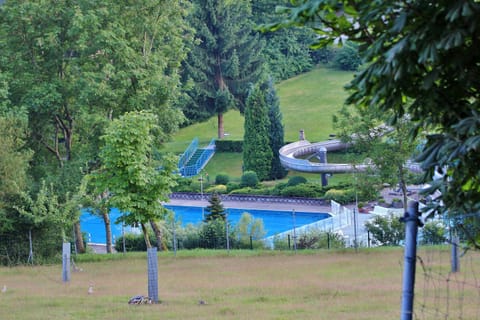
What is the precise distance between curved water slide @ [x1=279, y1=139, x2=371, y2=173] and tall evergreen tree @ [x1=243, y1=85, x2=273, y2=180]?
140 centimetres

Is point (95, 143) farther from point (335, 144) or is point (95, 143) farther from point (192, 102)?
point (192, 102)

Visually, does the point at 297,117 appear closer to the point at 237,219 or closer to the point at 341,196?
the point at 341,196

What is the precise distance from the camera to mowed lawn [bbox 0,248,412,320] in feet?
39.7

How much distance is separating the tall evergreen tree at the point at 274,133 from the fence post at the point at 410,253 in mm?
45520

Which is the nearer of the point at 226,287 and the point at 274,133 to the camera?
the point at 226,287

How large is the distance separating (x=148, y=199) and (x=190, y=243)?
9.57m

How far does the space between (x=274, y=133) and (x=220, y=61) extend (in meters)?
12.8

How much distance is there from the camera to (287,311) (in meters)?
12.0

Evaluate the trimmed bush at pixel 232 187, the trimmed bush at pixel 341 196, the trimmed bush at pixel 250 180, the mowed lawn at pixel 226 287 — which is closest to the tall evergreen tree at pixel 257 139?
the trimmed bush at pixel 250 180

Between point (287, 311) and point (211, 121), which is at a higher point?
point (211, 121)

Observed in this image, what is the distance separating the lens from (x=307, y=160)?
150 feet

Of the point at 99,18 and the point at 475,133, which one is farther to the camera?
the point at 99,18

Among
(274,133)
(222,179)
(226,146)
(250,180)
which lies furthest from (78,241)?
(226,146)

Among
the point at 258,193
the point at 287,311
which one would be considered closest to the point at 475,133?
the point at 287,311
